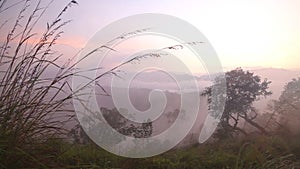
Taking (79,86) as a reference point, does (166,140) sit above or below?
below

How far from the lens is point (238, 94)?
30.4ft

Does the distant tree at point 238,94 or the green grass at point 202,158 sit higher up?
the distant tree at point 238,94

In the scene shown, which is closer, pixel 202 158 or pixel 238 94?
pixel 202 158

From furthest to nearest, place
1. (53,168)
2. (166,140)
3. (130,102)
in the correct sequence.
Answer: (166,140) < (130,102) < (53,168)

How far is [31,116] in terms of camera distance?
230 cm

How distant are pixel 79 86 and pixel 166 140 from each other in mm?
3300

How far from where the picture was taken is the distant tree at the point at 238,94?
8.15 meters

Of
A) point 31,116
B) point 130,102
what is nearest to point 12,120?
point 31,116

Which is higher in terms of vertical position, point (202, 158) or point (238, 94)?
point (238, 94)

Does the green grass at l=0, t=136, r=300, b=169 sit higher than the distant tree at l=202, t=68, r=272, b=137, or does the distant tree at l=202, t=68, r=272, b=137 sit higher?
the distant tree at l=202, t=68, r=272, b=137

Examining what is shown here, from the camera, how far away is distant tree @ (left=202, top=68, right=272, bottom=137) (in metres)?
8.15

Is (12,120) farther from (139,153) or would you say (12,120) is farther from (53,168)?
(139,153)

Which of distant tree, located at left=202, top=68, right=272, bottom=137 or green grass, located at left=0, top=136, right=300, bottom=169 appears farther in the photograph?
distant tree, located at left=202, top=68, right=272, bottom=137

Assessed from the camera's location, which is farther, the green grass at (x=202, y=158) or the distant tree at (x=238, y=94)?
the distant tree at (x=238, y=94)
